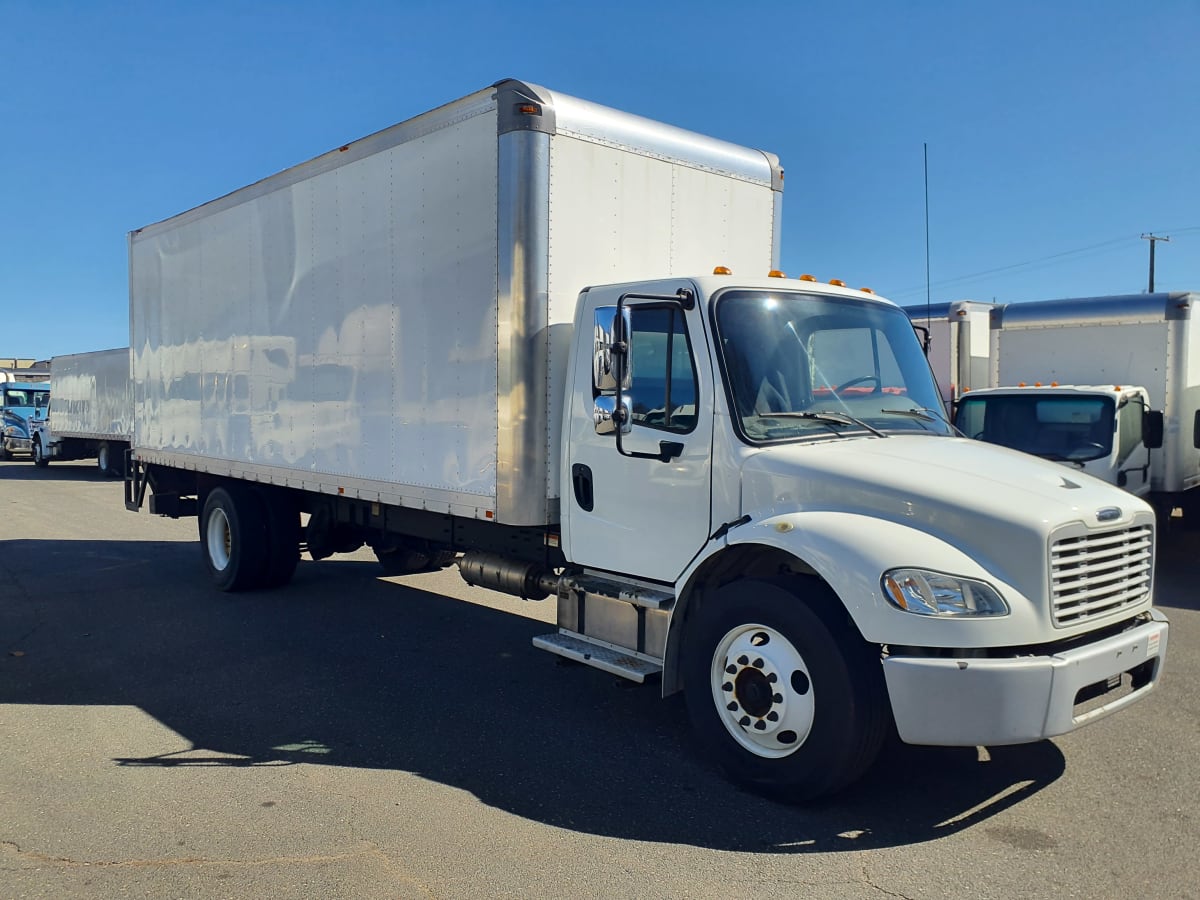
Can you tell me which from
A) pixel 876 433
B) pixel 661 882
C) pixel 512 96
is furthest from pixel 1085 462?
A: pixel 661 882

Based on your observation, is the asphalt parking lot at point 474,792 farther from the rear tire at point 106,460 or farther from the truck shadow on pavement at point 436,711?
the rear tire at point 106,460

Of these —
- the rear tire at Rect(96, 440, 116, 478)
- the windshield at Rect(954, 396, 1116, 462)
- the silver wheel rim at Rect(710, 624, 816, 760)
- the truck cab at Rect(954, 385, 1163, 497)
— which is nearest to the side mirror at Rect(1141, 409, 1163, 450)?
the truck cab at Rect(954, 385, 1163, 497)

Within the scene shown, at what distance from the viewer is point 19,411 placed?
32.1 meters

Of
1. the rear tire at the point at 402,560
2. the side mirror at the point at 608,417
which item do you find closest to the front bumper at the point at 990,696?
the side mirror at the point at 608,417

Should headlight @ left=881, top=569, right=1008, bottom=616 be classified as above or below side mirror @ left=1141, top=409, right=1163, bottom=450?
below

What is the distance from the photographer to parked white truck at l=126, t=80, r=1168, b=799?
4.08m

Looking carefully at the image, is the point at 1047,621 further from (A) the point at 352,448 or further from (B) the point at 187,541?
(B) the point at 187,541

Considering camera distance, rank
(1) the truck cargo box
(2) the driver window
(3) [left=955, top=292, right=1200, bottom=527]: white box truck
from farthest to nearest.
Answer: (3) [left=955, top=292, right=1200, bottom=527]: white box truck
(1) the truck cargo box
(2) the driver window

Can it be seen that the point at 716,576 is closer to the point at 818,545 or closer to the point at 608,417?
the point at 818,545

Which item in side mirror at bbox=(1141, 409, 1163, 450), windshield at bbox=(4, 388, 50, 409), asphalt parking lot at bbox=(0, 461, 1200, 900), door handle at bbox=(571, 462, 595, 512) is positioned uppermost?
windshield at bbox=(4, 388, 50, 409)

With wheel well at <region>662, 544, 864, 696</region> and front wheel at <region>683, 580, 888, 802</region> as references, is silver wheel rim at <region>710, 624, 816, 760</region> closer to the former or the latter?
front wheel at <region>683, 580, 888, 802</region>

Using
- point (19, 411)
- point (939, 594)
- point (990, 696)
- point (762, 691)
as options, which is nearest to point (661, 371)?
point (762, 691)

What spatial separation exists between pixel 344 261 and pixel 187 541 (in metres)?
8.00

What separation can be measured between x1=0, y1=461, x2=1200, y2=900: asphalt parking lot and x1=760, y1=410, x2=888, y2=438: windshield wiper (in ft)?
5.74
